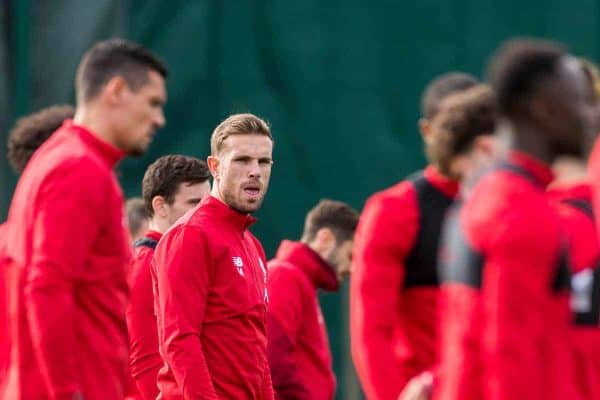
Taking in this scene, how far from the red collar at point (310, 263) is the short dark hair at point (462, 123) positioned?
8.90 ft

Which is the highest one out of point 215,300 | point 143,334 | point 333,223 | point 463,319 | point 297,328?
point 463,319

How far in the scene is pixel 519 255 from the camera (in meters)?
4.05

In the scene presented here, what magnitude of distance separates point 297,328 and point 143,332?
1126mm

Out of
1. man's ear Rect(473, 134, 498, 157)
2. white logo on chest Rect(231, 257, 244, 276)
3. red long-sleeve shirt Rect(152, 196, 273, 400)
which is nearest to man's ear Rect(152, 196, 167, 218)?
red long-sleeve shirt Rect(152, 196, 273, 400)

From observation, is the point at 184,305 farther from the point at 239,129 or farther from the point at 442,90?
the point at 442,90

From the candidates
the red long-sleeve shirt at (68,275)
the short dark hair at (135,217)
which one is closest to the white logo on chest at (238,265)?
the red long-sleeve shirt at (68,275)

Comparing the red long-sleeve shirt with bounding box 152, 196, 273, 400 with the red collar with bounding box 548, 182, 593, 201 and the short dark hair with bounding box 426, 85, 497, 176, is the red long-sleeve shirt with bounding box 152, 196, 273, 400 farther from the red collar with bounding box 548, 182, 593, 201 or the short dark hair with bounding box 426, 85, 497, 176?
the red collar with bounding box 548, 182, 593, 201

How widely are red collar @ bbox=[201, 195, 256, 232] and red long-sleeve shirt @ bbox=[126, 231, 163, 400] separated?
1.49ft

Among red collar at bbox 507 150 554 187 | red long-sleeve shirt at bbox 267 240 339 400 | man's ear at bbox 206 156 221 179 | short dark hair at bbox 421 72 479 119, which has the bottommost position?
red long-sleeve shirt at bbox 267 240 339 400

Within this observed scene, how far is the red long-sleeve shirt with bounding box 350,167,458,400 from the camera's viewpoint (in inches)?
199

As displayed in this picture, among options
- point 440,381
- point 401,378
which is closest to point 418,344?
point 401,378

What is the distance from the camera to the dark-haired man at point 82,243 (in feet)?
15.0

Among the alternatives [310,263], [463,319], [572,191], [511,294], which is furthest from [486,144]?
[310,263]

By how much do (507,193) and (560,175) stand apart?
1.03 m
